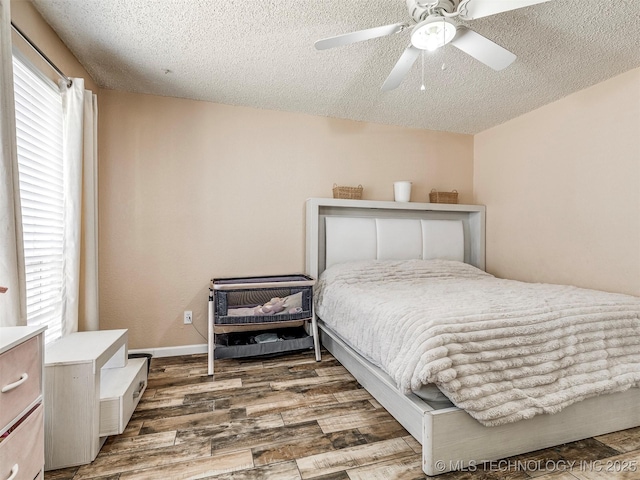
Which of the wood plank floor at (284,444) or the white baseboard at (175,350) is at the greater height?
the white baseboard at (175,350)

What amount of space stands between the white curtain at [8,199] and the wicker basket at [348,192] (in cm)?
238

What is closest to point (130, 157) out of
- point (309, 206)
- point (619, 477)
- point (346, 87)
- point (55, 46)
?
point (55, 46)

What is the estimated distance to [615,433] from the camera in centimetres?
170

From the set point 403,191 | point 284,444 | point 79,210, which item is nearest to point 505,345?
point 284,444

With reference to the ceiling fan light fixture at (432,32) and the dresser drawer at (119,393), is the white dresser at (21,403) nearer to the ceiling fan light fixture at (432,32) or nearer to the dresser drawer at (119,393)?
the dresser drawer at (119,393)

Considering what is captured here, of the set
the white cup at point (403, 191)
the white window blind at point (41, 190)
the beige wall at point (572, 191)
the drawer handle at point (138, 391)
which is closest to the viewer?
the white window blind at point (41, 190)

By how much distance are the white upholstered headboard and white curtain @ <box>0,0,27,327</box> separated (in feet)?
6.92

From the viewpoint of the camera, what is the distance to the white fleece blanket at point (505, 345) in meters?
1.40

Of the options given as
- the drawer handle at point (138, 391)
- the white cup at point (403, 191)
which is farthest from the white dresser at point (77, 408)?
the white cup at point (403, 191)

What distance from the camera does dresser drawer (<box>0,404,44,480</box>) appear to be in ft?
3.32

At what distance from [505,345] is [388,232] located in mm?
1947

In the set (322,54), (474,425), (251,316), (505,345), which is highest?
(322,54)

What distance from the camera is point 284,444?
1.65 meters

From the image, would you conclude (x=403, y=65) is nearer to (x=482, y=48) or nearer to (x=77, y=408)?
(x=482, y=48)
